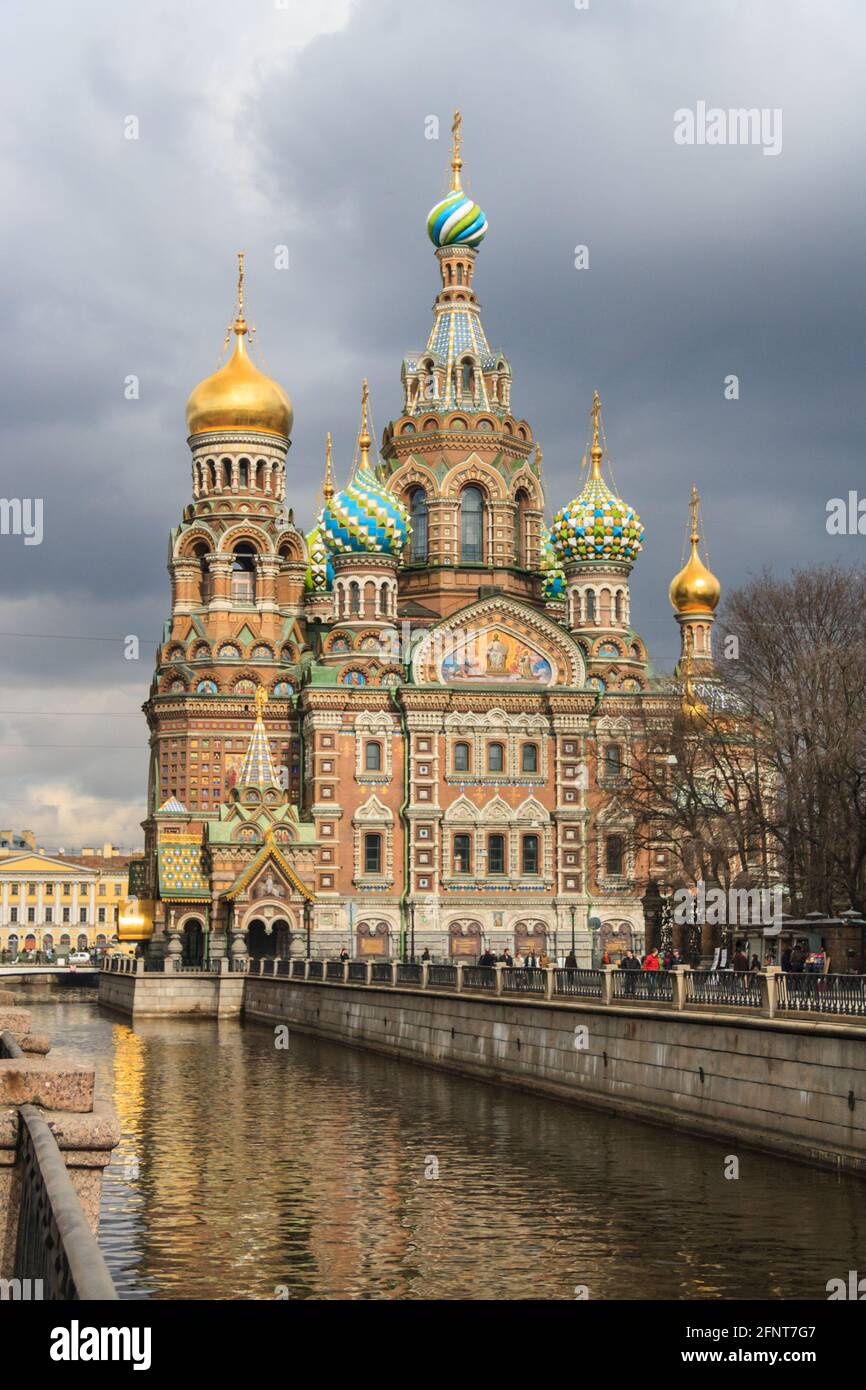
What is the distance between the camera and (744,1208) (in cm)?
1880

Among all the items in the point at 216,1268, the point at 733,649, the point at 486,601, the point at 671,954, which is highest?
the point at 486,601

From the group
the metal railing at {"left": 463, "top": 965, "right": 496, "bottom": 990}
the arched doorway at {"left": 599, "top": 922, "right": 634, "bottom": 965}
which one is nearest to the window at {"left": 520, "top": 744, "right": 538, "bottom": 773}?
the arched doorway at {"left": 599, "top": 922, "right": 634, "bottom": 965}

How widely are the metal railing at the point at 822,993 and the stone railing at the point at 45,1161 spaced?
12.8 metres

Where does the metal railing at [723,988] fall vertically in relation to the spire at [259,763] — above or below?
below

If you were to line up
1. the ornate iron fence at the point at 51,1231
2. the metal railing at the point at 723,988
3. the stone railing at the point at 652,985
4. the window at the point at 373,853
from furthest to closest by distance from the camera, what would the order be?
the window at the point at 373,853
the metal railing at the point at 723,988
the stone railing at the point at 652,985
the ornate iron fence at the point at 51,1231

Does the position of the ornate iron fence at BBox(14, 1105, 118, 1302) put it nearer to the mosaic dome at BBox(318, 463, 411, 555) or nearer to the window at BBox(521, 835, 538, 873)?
the window at BBox(521, 835, 538, 873)

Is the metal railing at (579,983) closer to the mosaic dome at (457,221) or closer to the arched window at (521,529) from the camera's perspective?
the arched window at (521,529)

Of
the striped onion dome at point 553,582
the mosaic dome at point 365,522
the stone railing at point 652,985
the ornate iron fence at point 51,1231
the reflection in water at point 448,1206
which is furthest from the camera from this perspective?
the striped onion dome at point 553,582

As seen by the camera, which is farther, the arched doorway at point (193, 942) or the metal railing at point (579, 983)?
the arched doorway at point (193, 942)

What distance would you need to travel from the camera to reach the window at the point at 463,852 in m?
64.8

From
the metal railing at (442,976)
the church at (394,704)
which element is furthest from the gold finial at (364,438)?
the metal railing at (442,976)

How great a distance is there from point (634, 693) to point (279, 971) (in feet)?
63.2
